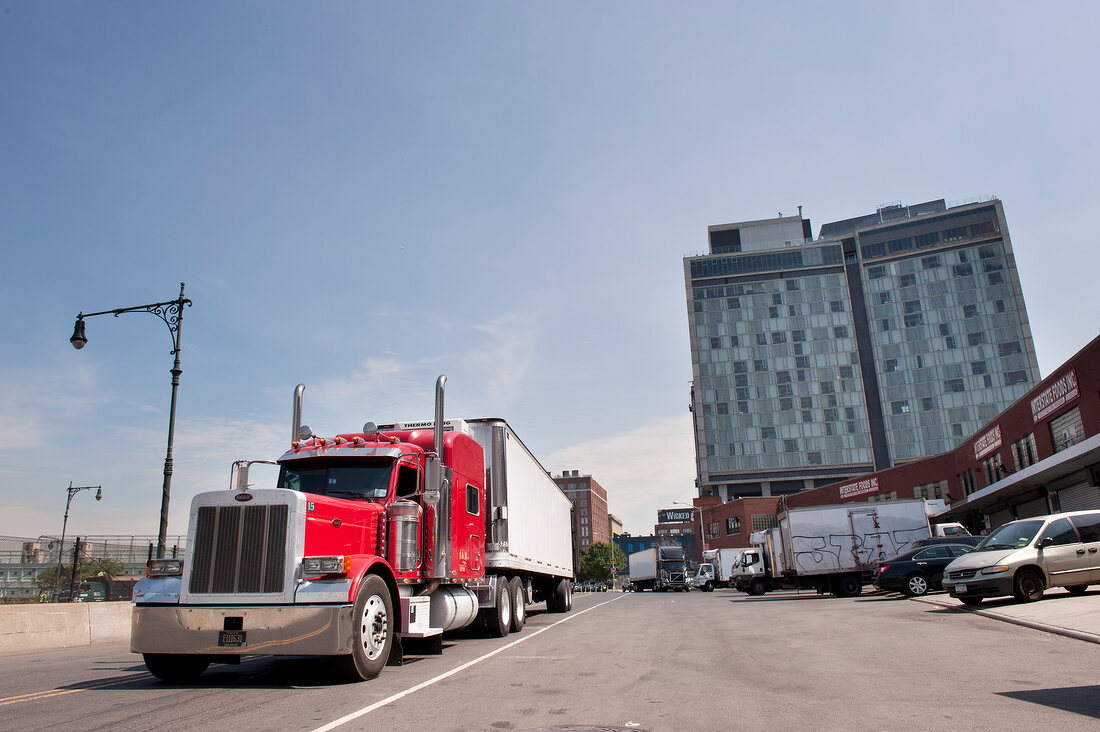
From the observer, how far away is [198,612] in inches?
308

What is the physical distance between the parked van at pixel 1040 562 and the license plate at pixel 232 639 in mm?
14549

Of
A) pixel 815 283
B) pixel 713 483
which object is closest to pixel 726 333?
pixel 815 283

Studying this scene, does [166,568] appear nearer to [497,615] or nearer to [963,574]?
[497,615]

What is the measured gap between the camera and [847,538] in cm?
2773

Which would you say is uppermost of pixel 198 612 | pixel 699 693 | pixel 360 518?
pixel 360 518

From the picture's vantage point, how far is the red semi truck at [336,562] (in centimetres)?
773

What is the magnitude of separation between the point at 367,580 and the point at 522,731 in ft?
11.1

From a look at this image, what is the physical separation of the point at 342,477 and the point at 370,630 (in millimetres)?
2353

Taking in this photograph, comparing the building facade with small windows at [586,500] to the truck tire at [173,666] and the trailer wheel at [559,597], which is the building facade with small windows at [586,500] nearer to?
the trailer wheel at [559,597]

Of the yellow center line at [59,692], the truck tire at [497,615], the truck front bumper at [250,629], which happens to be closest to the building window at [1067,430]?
the truck tire at [497,615]

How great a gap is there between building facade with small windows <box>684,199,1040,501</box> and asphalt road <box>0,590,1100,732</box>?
9478 centimetres

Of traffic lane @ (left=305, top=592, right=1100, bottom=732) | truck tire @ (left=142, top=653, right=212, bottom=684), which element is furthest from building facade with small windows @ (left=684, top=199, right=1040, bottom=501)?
truck tire @ (left=142, top=653, right=212, bottom=684)

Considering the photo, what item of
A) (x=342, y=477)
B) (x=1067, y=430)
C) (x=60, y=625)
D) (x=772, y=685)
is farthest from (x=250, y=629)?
(x=1067, y=430)

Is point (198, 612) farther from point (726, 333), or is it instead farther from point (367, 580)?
point (726, 333)
